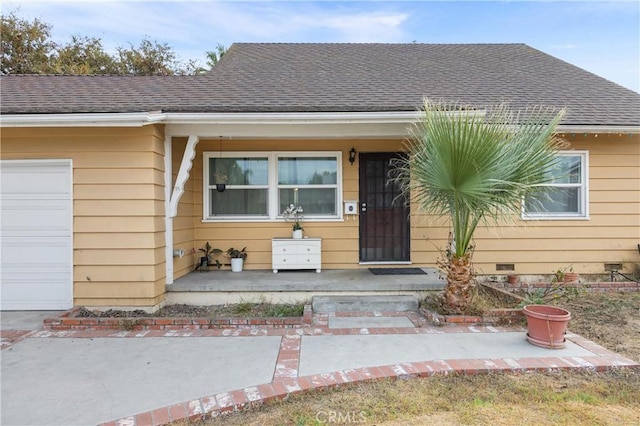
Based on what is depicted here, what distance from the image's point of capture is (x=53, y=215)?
5.02 meters

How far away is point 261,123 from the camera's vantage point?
5.02m

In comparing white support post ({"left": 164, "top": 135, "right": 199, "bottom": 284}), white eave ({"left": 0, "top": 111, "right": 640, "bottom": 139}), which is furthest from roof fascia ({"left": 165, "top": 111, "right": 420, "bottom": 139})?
white support post ({"left": 164, "top": 135, "right": 199, "bottom": 284})

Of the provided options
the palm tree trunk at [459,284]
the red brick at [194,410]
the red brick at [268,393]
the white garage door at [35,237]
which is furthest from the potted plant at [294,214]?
the red brick at [194,410]

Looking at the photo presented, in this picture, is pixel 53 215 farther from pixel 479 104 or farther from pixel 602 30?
pixel 602 30

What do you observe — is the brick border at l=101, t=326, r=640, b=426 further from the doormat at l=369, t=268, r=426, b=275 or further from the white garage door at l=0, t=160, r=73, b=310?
the white garage door at l=0, t=160, r=73, b=310

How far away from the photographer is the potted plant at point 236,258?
6.25 metres

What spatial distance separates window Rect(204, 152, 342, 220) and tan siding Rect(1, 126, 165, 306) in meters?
1.77

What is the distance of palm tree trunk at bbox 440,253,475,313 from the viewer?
439 cm

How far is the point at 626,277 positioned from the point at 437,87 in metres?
4.66

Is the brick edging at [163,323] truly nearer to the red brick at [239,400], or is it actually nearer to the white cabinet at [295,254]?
the red brick at [239,400]

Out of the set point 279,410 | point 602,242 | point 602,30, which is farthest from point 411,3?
point 279,410

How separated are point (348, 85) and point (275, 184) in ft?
7.34

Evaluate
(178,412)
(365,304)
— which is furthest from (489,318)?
(178,412)

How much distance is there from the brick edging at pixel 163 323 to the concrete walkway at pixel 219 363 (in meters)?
0.11
